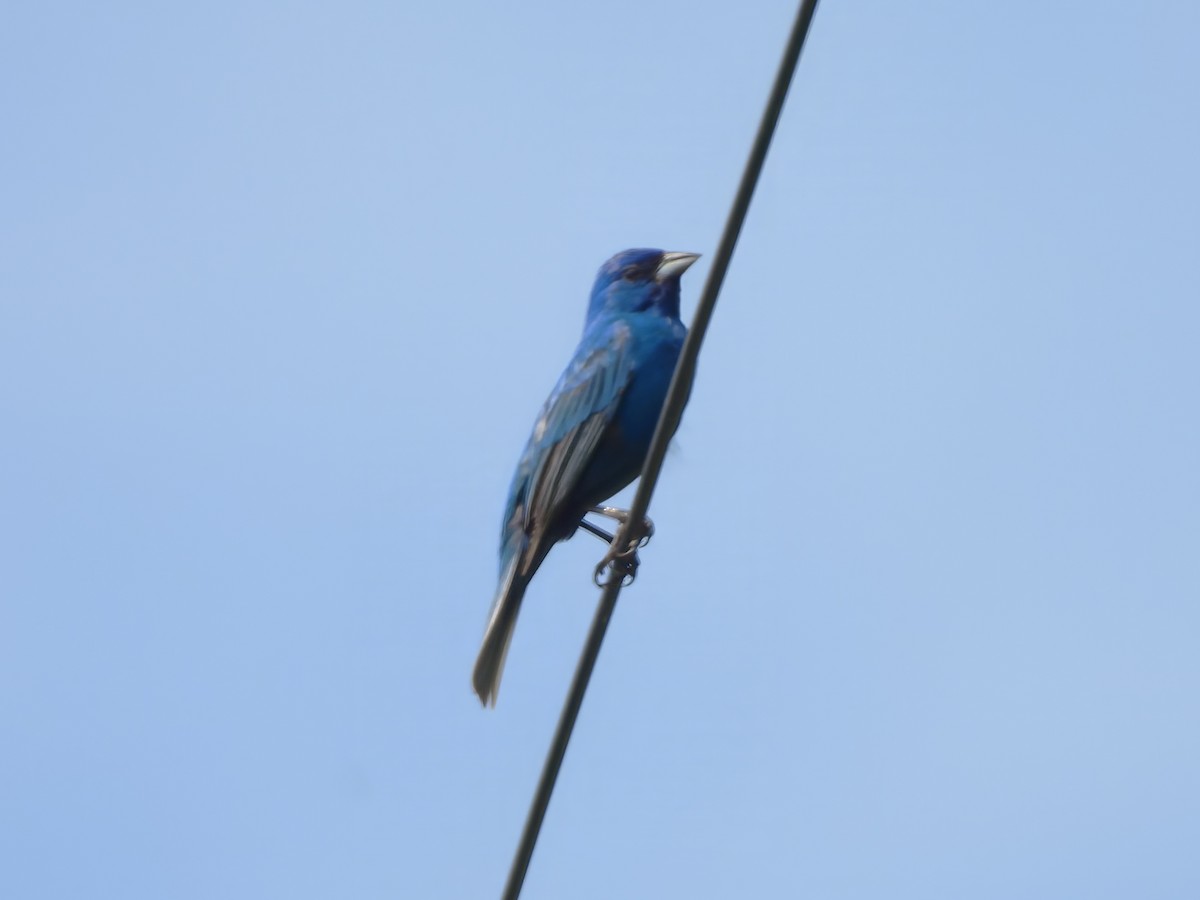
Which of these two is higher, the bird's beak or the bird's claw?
the bird's beak

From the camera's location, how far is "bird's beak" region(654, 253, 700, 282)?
9.75m

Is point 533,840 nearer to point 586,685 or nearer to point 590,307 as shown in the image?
point 586,685

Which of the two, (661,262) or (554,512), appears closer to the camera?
(554,512)

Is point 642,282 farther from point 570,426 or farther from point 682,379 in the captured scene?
point 682,379

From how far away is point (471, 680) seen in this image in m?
7.85

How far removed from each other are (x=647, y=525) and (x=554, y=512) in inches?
23.9

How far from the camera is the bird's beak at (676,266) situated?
9.75 meters

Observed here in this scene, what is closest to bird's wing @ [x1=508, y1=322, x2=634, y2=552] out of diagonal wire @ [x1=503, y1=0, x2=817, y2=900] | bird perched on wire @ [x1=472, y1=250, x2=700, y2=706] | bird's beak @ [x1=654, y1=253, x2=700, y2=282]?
bird perched on wire @ [x1=472, y1=250, x2=700, y2=706]

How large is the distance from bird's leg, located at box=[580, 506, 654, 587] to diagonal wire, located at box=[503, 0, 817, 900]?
1.63 ft

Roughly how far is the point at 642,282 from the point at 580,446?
5.35ft

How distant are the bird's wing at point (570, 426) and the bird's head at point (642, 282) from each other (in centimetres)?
54

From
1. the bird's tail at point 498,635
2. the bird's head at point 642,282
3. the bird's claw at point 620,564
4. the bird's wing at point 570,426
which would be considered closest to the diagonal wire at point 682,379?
the bird's claw at point 620,564

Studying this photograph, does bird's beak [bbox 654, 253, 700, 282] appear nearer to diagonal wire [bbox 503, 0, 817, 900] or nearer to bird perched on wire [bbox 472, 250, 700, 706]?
bird perched on wire [bbox 472, 250, 700, 706]

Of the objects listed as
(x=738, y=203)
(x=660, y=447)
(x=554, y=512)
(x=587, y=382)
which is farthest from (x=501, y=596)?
(x=738, y=203)
